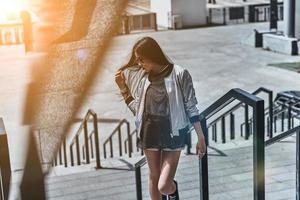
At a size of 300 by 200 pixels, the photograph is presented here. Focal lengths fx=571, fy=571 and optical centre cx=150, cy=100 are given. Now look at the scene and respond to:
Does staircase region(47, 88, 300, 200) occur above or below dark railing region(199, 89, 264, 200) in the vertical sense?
below

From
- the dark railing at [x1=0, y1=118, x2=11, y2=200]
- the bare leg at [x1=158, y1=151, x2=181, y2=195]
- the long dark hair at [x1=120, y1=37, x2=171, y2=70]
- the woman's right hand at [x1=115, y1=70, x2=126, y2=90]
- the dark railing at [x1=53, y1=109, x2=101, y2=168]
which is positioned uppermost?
the long dark hair at [x1=120, y1=37, x2=171, y2=70]

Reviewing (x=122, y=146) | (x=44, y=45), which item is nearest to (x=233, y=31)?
(x=44, y=45)

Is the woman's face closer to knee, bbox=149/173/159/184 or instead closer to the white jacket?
the white jacket

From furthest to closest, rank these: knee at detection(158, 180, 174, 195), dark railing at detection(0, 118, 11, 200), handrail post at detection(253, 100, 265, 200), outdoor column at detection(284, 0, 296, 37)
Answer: outdoor column at detection(284, 0, 296, 37)
knee at detection(158, 180, 174, 195)
handrail post at detection(253, 100, 265, 200)
dark railing at detection(0, 118, 11, 200)

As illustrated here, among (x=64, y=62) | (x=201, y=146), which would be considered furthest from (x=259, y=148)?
(x=64, y=62)

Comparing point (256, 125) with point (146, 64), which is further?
point (146, 64)

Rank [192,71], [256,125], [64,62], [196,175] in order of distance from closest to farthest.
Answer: [256,125], [196,175], [192,71], [64,62]

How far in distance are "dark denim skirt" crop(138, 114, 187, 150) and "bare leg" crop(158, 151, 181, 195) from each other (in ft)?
0.23

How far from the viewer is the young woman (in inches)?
156

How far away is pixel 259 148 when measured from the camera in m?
3.38

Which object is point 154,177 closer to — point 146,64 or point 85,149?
point 146,64

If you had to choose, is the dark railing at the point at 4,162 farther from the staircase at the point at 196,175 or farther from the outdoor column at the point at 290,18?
the outdoor column at the point at 290,18

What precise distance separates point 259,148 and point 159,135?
0.88 m

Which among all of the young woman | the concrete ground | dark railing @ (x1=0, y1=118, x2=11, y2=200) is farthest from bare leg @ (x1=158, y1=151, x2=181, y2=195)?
the concrete ground
